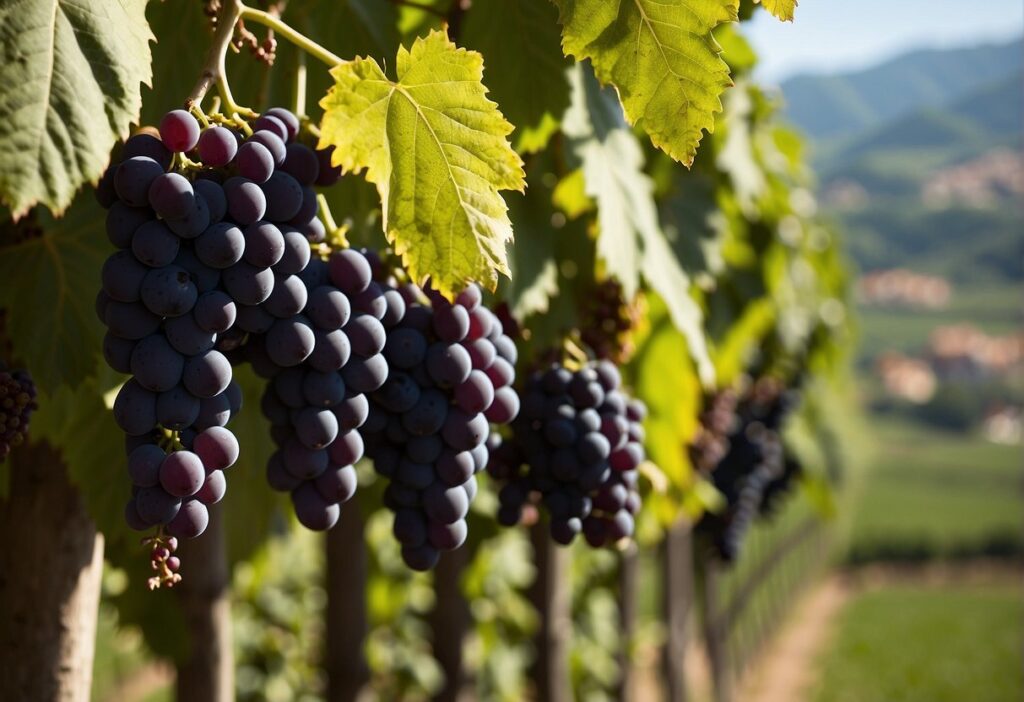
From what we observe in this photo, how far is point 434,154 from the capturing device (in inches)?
45.4

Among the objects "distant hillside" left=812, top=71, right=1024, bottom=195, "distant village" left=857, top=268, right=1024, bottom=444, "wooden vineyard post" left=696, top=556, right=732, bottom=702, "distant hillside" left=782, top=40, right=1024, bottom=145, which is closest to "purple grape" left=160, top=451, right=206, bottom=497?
"wooden vineyard post" left=696, top=556, right=732, bottom=702

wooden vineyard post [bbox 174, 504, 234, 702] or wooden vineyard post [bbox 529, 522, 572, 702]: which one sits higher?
wooden vineyard post [bbox 529, 522, 572, 702]

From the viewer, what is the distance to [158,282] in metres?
1.06

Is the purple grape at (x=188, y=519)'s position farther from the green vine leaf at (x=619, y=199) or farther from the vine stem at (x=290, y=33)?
the green vine leaf at (x=619, y=199)

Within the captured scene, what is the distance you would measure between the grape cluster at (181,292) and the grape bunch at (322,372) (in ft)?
0.11

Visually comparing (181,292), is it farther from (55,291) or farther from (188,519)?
(55,291)

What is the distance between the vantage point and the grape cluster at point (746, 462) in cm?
583

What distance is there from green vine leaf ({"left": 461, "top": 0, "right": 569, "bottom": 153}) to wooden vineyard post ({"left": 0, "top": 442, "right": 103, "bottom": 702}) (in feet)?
3.23

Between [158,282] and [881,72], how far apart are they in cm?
21683

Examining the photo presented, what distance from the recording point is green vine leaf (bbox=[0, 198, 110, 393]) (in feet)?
4.72

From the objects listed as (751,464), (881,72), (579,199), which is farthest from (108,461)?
(881,72)

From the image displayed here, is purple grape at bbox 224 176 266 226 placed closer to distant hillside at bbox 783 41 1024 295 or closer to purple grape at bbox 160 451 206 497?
purple grape at bbox 160 451 206 497

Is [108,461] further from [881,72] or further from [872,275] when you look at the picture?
[881,72]

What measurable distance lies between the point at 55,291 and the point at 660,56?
940 mm
